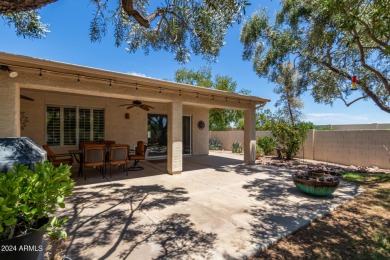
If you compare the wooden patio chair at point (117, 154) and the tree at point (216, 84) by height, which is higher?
the tree at point (216, 84)

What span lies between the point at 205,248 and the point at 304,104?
1549cm

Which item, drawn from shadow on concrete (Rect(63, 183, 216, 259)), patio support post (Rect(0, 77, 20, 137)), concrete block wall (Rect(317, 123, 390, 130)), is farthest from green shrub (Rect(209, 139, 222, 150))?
patio support post (Rect(0, 77, 20, 137))

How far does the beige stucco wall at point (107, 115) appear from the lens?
7473 mm

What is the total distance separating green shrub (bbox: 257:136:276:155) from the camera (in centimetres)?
1284

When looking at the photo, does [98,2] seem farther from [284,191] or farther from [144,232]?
[284,191]

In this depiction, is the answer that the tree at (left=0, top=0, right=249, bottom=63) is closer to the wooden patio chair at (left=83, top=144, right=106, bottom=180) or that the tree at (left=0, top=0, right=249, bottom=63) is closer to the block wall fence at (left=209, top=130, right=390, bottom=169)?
the wooden patio chair at (left=83, top=144, right=106, bottom=180)

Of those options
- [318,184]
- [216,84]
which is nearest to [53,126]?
[318,184]

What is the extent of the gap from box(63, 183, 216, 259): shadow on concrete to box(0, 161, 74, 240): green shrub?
52.4 inches

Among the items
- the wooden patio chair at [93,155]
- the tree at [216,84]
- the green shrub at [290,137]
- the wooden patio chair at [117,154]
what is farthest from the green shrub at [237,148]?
the wooden patio chair at [93,155]

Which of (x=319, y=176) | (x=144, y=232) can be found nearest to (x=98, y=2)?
(x=144, y=232)

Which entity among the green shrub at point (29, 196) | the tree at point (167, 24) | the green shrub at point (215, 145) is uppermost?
the tree at point (167, 24)

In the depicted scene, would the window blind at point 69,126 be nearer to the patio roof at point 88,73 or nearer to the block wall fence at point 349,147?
the patio roof at point 88,73

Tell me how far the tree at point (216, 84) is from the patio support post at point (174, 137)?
12.7 metres

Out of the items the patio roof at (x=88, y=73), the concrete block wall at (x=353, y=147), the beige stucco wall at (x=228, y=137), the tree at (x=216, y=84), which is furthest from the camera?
the tree at (x=216, y=84)
